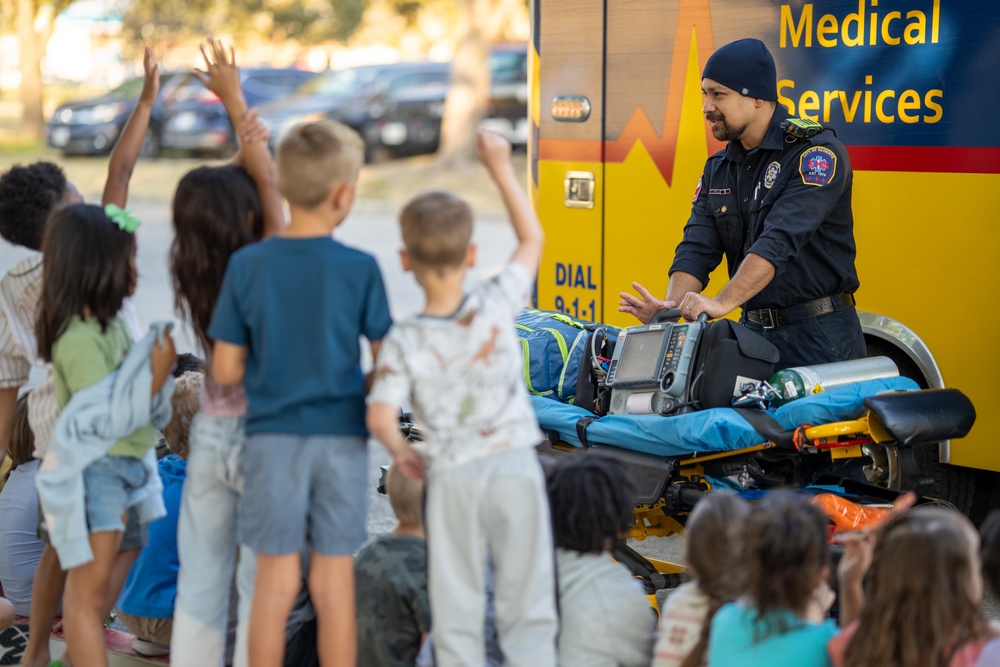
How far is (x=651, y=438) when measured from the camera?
12.6 ft

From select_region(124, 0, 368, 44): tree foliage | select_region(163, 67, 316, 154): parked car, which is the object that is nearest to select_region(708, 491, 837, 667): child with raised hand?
select_region(163, 67, 316, 154): parked car

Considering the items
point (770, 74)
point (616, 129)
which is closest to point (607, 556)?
point (770, 74)

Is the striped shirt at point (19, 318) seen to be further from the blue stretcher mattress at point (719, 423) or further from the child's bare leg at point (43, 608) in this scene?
the blue stretcher mattress at point (719, 423)

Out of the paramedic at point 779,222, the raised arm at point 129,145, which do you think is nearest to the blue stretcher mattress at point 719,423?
the paramedic at point 779,222

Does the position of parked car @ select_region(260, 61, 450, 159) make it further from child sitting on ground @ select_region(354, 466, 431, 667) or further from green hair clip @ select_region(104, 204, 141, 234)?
child sitting on ground @ select_region(354, 466, 431, 667)

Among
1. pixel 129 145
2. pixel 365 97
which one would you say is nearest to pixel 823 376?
pixel 129 145

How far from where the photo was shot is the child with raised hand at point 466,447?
2.87 metres

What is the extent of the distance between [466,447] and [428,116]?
1908 centimetres

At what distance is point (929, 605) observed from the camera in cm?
259

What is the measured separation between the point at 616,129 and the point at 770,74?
4.53ft

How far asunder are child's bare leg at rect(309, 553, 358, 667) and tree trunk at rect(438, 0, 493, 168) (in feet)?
53.0

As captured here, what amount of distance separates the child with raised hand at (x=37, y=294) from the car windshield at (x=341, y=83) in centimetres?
1784

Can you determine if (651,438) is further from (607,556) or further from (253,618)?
(253,618)

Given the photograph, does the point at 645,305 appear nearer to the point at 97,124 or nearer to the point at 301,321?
the point at 301,321
